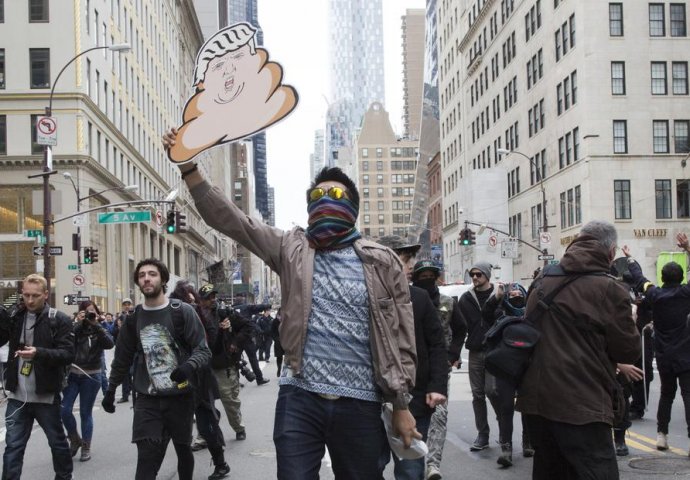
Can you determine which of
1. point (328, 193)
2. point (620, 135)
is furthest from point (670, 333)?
point (620, 135)

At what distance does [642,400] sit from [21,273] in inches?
1604

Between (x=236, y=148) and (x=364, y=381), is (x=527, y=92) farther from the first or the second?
(x=236, y=148)

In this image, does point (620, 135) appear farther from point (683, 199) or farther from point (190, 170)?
point (190, 170)

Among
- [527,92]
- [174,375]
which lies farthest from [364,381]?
[527,92]

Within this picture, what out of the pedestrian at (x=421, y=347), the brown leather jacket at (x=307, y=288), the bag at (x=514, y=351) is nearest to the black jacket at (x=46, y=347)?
the pedestrian at (x=421, y=347)

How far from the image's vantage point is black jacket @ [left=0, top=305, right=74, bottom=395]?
700 centimetres

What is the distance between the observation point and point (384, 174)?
16300 centimetres

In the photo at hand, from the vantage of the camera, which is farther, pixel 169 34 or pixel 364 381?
pixel 169 34

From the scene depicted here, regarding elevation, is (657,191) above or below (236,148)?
below

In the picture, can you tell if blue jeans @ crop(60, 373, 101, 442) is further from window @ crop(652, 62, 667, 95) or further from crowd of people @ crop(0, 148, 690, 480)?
window @ crop(652, 62, 667, 95)

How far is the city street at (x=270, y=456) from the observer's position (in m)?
8.09

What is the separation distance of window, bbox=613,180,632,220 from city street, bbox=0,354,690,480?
33.2 meters

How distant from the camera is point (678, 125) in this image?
45062 mm

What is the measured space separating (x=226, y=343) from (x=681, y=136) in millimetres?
40828
